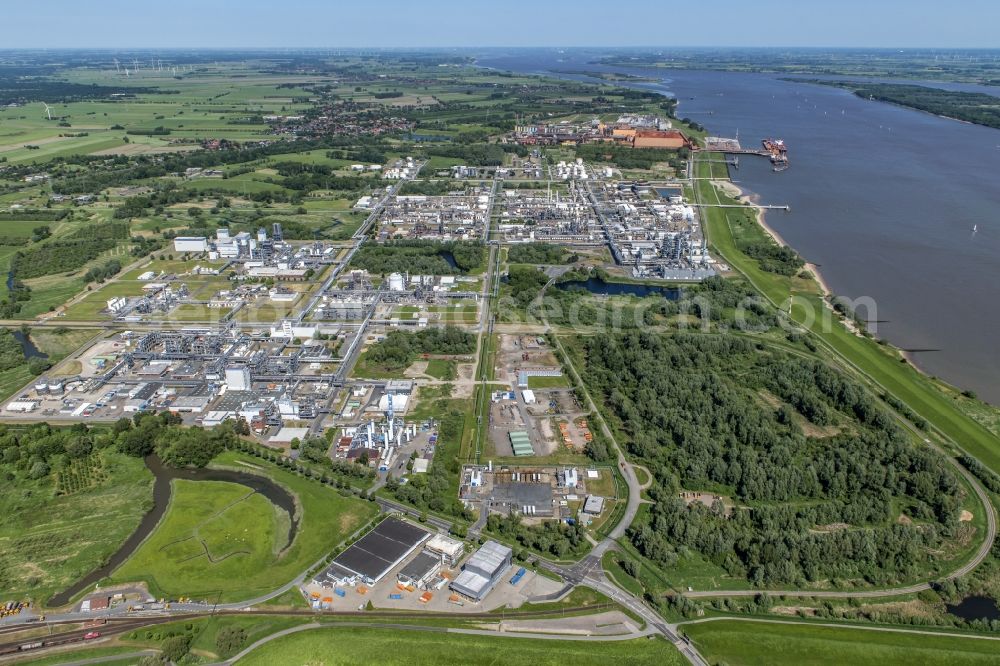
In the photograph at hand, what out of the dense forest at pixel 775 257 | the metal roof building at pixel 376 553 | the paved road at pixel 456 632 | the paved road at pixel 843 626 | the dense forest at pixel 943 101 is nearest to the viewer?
→ the paved road at pixel 456 632

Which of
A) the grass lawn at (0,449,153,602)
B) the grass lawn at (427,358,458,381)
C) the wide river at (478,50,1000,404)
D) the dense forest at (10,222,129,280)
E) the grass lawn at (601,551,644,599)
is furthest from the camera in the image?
the dense forest at (10,222,129,280)

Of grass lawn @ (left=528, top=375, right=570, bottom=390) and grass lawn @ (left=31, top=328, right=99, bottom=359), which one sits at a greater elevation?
grass lawn @ (left=31, top=328, right=99, bottom=359)

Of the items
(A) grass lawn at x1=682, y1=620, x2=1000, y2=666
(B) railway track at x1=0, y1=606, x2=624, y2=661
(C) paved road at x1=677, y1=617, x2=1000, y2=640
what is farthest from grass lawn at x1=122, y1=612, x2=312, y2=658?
(A) grass lawn at x1=682, y1=620, x2=1000, y2=666

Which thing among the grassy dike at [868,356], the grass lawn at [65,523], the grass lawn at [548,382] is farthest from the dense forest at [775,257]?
the grass lawn at [65,523]

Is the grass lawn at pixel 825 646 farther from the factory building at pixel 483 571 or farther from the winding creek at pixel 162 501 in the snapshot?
the winding creek at pixel 162 501

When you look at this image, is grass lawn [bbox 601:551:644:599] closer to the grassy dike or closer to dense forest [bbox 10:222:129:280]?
the grassy dike

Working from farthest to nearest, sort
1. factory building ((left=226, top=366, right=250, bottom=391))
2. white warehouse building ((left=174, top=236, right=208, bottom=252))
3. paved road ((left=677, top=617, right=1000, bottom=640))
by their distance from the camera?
white warehouse building ((left=174, top=236, right=208, bottom=252)), factory building ((left=226, top=366, right=250, bottom=391)), paved road ((left=677, top=617, right=1000, bottom=640))
